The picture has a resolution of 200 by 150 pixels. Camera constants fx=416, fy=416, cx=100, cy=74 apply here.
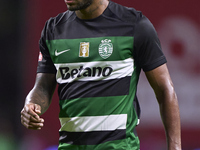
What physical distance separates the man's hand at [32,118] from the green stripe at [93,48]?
Result: 0.95ft

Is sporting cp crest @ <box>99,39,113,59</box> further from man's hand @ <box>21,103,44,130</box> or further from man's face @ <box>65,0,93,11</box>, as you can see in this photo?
man's hand @ <box>21,103,44,130</box>

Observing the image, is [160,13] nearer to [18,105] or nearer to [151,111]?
[151,111]

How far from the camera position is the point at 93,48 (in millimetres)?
2047

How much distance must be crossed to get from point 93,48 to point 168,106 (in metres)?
0.46

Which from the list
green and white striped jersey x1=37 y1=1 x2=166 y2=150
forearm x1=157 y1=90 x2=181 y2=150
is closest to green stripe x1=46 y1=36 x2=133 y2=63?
green and white striped jersey x1=37 y1=1 x2=166 y2=150

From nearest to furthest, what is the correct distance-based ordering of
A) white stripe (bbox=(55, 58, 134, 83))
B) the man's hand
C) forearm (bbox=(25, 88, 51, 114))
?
the man's hand
white stripe (bbox=(55, 58, 134, 83))
forearm (bbox=(25, 88, 51, 114))

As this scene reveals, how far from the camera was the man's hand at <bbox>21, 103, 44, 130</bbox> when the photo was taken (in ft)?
6.30

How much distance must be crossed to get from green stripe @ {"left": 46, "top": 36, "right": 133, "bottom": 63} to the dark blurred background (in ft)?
6.61

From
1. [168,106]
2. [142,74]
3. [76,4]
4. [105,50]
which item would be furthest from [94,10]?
[142,74]

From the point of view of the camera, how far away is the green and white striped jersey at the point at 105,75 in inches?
79.0

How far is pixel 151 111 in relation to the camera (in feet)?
13.1

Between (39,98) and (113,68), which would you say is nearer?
(113,68)

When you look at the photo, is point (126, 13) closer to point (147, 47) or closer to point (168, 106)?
point (147, 47)

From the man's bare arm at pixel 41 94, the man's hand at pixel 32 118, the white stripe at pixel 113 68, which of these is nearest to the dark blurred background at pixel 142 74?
the man's bare arm at pixel 41 94
